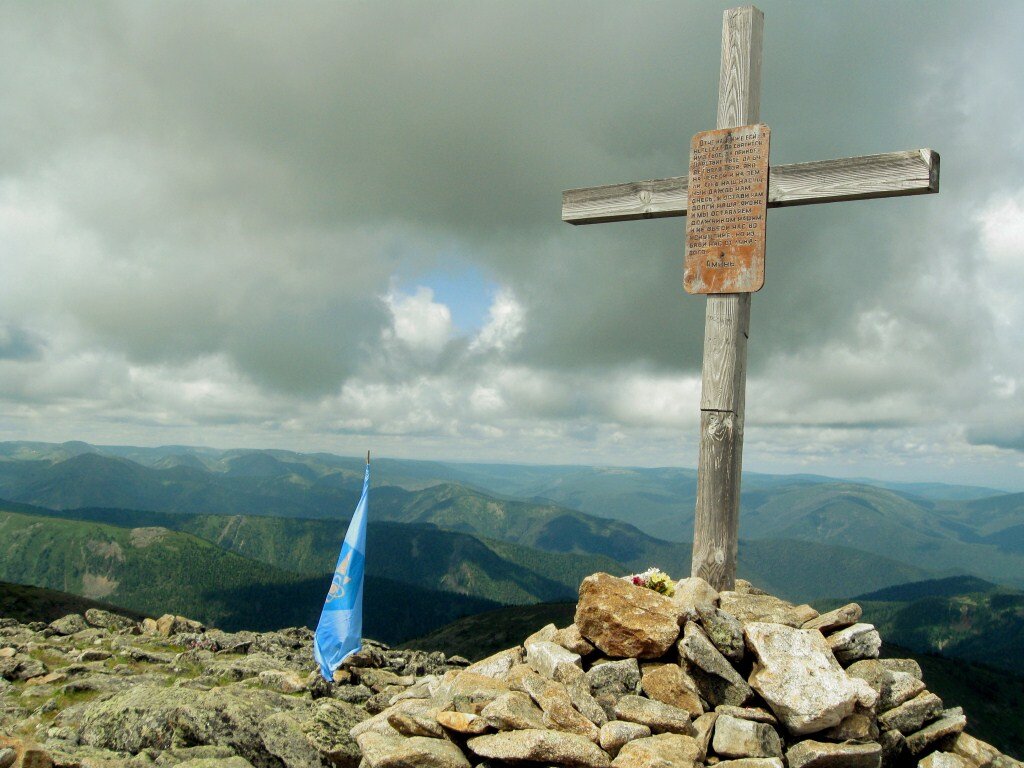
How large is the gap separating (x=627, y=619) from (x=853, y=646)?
287cm

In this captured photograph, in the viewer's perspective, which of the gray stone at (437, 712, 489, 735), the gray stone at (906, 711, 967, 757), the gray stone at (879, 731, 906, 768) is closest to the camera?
the gray stone at (437, 712, 489, 735)

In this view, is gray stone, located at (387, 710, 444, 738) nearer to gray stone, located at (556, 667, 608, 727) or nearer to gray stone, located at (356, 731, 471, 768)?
gray stone, located at (356, 731, 471, 768)

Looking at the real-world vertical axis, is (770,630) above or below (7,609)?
above

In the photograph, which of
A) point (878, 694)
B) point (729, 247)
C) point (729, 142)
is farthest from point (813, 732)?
point (729, 142)

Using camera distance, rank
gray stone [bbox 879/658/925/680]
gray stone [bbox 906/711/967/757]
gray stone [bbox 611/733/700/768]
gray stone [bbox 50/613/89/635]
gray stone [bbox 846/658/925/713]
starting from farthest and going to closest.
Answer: gray stone [bbox 50/613/89/635], gray stone [bbox 879/658/925/680], gray stone [bbox 846/658/925/713], gray stone [bbox 906/711/967/757], gray stone [bbox 611/733/700/768]

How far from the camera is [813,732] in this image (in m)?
6.86

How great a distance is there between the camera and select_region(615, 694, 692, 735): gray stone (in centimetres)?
697

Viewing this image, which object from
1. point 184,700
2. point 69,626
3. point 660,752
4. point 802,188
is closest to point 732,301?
point 802,188

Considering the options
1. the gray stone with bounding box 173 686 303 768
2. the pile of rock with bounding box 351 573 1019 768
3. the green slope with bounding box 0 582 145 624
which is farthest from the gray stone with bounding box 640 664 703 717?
the green slope with bounding box 0 582 145 624

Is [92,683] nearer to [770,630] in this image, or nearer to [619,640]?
[619,640]

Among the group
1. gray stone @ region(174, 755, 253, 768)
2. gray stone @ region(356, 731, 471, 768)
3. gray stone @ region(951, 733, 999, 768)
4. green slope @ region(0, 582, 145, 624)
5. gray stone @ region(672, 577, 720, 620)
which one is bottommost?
green slope @ region(0, 582, 145, 624)

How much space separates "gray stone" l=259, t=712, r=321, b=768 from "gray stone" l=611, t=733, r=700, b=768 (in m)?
5.26

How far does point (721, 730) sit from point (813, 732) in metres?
1.04

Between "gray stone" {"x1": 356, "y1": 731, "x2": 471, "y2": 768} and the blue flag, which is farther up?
"gray stone" {"x1": 356, "y1": 731, "x2": 471, "y2": 768}
